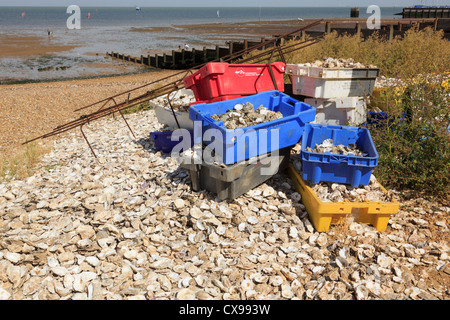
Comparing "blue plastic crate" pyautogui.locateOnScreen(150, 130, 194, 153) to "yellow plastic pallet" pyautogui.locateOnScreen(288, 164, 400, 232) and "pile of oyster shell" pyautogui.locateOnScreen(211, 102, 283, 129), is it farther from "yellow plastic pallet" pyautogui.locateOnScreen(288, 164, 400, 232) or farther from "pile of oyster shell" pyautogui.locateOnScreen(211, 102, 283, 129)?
"yellow plastic pallet" pyautogui.locateOnScreen(288, 164, 400, 232)

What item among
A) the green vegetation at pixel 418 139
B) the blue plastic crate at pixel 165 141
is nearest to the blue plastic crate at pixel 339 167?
the green vegetation at pixel 418 139

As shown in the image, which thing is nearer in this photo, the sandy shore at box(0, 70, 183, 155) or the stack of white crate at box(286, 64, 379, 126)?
the stack of white crate at box(286, 64, 379, 126)

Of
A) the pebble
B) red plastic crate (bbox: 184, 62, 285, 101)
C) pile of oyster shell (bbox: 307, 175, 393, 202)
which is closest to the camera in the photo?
the pebble

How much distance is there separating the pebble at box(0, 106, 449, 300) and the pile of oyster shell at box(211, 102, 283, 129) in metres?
0.77

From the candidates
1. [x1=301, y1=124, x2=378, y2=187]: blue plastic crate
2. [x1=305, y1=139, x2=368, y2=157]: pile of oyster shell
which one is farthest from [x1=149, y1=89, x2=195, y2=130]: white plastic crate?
[x1=301, y1=124, x2=378, y2=187]: blue plastic crate

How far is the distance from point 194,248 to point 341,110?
10.9 feet

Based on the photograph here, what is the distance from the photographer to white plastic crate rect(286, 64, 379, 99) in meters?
5.50

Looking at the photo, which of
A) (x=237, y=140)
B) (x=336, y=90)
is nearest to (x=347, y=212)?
(x=237, y=140)

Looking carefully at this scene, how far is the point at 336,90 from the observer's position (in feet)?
18.4

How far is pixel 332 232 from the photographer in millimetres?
3938

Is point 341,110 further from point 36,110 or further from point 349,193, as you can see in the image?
point 36,110

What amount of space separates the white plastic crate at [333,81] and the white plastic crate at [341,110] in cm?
11

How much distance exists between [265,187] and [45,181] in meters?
3.31

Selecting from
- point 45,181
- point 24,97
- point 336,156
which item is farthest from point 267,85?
point 24,97
